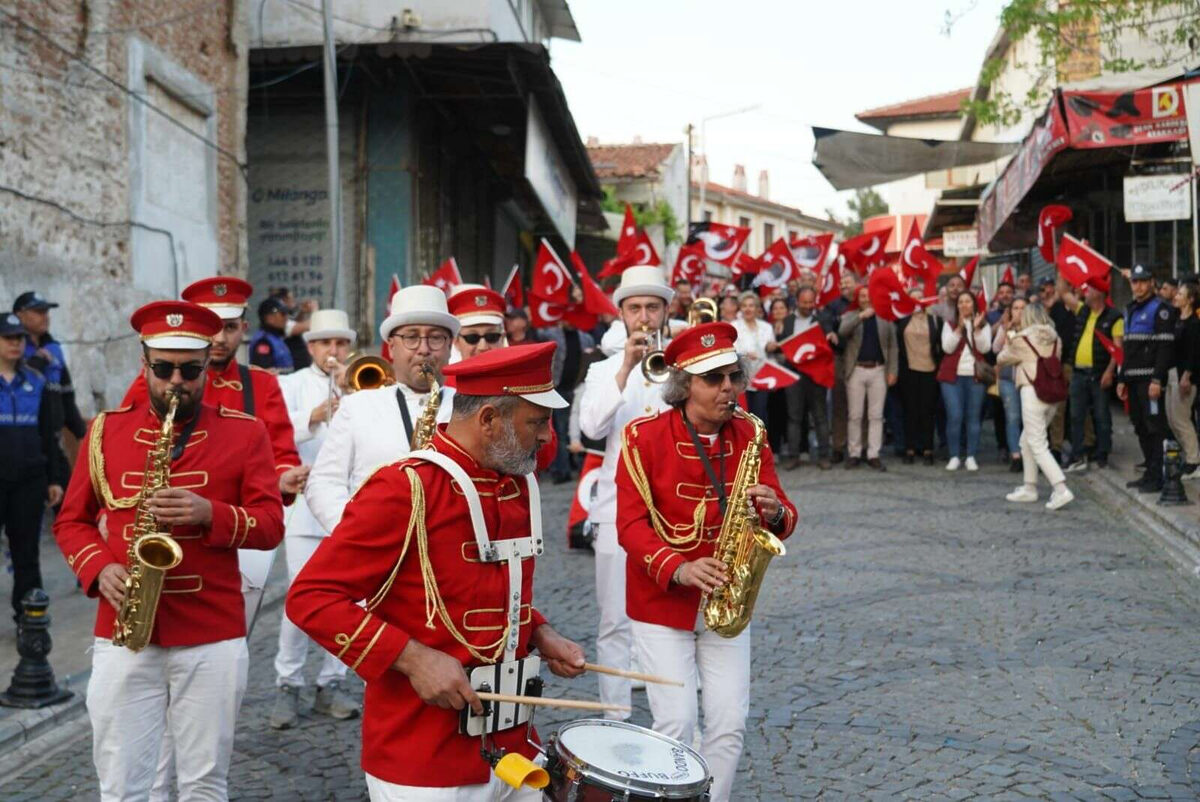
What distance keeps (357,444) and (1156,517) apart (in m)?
8.51

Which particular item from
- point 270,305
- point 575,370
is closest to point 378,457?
point 270,305

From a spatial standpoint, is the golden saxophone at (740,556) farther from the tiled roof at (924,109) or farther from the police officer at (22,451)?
the tiled roof at (924,109)

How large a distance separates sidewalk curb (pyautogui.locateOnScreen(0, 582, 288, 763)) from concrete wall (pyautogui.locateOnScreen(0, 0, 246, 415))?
6.02 metres

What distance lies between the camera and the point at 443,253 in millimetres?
24859

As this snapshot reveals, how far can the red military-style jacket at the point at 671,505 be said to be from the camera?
468 cm

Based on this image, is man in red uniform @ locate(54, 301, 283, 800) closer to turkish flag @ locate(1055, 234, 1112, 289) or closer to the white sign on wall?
turkish flag @ locate(1055, 234, 1112, 289)


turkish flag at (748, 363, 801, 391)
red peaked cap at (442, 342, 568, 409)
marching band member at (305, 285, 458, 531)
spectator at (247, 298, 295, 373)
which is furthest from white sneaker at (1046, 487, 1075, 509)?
red peaked cap at (442, 342, 568, 409)

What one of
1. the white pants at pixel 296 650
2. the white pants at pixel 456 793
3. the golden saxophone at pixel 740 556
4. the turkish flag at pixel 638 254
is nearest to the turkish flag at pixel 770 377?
the turkish flag at pixel 638 254

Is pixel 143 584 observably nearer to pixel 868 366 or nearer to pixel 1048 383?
pixel 1048 383

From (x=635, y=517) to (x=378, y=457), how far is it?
4.08 feet

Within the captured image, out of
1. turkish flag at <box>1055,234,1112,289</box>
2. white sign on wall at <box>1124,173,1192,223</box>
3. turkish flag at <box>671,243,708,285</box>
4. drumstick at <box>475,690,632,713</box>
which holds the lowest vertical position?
drumstick at <box>475,690,632,713</box>

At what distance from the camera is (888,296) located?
51.1 ft

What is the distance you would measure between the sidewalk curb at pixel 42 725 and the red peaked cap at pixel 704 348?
3.27m

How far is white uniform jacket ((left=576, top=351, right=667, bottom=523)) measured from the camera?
604 cm
